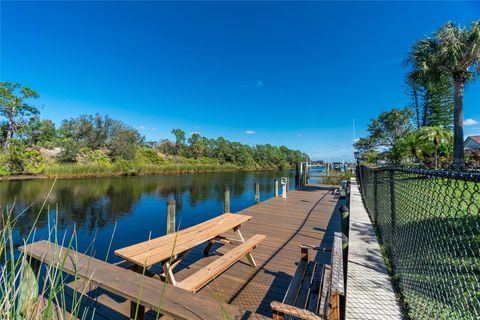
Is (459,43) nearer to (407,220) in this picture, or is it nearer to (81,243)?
(407,220)

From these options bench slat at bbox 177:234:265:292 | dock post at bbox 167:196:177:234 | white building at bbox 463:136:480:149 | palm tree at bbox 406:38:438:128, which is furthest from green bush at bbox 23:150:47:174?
white building at bbox 463:136:480:149

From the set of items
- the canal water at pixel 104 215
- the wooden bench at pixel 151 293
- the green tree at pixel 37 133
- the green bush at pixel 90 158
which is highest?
the green tree at pixel 37 133

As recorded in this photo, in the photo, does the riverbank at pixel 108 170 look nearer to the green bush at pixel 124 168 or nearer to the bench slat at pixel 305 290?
the green bush at pixel 124 168

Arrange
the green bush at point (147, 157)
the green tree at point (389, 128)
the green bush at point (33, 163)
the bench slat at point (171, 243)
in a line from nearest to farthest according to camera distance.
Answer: the bench slat at point (171, 243), the green bush at point (33, 163), the green tree at point (389, 128), the green bush at point (147, 157)

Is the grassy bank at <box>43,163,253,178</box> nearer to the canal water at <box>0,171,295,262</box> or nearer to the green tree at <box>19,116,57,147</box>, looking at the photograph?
the green tree at <box>19,116,57,147</box>

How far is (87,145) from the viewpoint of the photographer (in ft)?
121

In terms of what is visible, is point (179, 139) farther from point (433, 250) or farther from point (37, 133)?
point (433, 250)

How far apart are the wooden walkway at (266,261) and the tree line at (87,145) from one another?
2061cm

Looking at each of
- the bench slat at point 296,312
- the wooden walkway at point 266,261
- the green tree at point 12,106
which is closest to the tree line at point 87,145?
the green tree at point 12,106

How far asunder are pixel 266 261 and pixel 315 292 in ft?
6.53

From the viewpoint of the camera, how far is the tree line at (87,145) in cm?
2467

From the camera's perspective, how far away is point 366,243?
10.8 feet

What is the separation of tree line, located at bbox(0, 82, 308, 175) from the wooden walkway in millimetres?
20607

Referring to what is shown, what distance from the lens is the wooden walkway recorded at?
3066 millimetres
